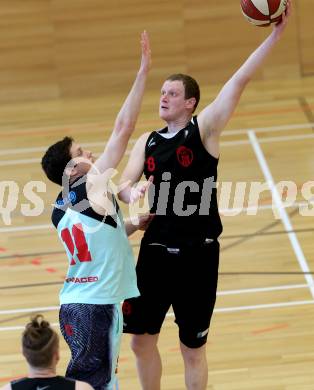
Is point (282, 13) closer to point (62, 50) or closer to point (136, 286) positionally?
point (136, 286)

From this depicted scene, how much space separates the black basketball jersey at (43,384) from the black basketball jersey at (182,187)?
161cm

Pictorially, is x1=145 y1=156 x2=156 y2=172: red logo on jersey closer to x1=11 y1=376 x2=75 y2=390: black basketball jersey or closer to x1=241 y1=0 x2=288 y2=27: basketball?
x1=241 y1=0 x2=288 y2=27: basketball

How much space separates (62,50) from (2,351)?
7.73 metres

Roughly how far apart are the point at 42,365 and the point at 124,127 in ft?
5.77

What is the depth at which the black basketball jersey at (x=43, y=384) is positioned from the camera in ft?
15.6

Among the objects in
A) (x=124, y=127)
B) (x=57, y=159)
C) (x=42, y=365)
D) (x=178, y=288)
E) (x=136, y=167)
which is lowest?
(x=178, y=288)

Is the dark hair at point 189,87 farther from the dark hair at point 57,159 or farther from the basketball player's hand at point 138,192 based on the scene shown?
the dark hair at point 57,159

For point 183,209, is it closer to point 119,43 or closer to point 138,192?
point 138,192

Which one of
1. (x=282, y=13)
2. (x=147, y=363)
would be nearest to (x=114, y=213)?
(x=147, y=363)

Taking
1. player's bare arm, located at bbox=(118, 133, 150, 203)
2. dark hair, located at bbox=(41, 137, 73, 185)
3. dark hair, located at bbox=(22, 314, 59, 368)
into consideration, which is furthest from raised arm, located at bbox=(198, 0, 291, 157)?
dark hair, located at bbox=(22, 314, 59, 368)

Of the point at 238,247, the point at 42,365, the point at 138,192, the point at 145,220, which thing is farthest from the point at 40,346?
the point at 238,247

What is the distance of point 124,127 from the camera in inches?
234

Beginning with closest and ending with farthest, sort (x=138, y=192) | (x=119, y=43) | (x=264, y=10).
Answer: (x=138, y=192) < (x=264, y=10) < (x=119, y=43)

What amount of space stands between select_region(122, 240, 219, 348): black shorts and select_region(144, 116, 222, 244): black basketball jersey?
0.09 m
